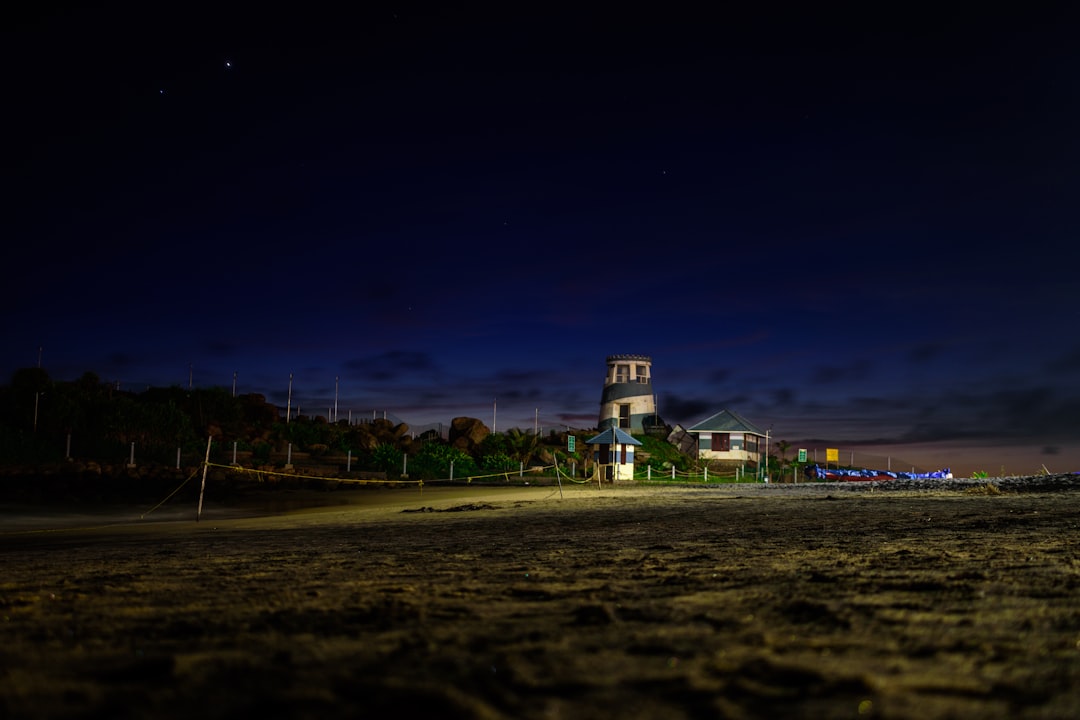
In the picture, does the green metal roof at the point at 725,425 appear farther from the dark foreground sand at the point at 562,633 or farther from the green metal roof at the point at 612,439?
the dark foreground sand at the point at 562,633

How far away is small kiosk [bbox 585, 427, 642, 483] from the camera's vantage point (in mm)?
37188

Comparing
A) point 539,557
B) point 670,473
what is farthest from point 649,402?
point 539,557

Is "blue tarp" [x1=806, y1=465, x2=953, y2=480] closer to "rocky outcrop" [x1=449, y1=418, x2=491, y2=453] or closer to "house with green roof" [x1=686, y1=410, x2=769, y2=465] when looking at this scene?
"house with green roof" [x1=686, y1=410, x2=769, y2=465]

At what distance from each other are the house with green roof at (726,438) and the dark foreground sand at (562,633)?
54.6 metres

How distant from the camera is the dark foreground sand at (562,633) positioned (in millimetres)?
2303

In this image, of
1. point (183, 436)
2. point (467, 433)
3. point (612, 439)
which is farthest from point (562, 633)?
point (467, 433)

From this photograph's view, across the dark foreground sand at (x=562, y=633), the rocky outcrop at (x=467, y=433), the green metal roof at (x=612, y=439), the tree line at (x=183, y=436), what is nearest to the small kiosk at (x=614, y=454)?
the green metal roof at (x=612, y=439)

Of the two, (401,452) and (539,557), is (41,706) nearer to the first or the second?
(539,557)

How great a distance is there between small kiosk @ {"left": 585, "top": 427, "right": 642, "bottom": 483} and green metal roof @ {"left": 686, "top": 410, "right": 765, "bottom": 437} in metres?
23.5

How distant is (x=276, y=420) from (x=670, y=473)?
102ft

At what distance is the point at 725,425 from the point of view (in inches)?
2384

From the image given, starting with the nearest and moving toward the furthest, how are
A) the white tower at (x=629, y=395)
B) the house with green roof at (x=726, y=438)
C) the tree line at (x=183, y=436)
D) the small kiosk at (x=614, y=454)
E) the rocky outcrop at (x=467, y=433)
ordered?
the tree line at (x=183, y=436), the small kiosk at (x=614, y=454), the rocky outcrop at (x=467, y=433), the house with green roof at (x=726, y=438), the white tower at (x=629, y=395)

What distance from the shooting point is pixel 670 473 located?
48.0m

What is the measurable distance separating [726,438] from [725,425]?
1150 millimetres
